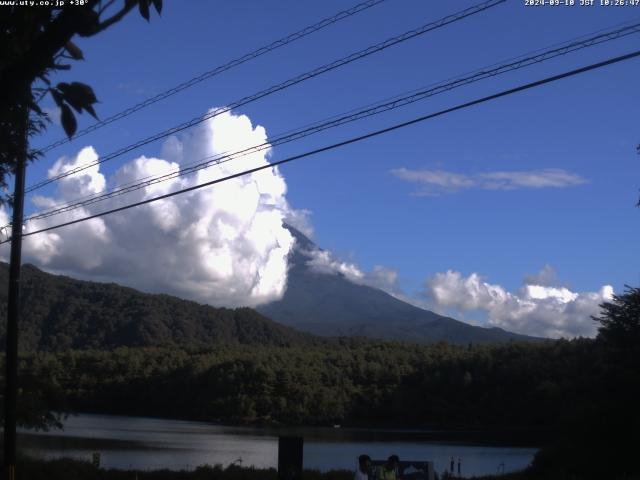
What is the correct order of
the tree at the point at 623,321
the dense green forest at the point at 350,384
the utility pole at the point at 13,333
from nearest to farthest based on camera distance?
the utility pole at the point at 13,333 → the tree at the point at 623,321 → the dense green forest at the point at 350,384

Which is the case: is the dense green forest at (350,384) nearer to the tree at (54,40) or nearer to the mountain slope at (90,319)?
the mountain slope at (90,319)

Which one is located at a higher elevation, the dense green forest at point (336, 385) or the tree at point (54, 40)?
the tree at point (54, 40)

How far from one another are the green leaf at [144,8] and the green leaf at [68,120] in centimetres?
72

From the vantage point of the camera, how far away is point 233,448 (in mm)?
60094

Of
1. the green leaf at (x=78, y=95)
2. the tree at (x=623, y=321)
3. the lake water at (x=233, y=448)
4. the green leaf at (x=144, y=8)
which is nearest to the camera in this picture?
the green leaf at (x=78, y=95)

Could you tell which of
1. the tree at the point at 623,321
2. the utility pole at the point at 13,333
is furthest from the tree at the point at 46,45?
the tree at the point at 623,321

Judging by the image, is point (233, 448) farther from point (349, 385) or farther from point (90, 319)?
point (90, 319)

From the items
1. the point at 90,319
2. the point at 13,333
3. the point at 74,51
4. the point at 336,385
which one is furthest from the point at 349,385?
the point at 74,51

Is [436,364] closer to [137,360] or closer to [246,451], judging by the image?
[137,360]

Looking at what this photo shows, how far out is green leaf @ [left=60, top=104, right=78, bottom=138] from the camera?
16.3 feet

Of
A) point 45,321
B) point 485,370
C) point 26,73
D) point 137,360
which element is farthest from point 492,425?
point 45,321

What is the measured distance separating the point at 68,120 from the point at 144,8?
0.81m

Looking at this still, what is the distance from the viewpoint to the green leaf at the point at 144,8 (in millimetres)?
5090

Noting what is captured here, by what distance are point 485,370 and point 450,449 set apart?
28.2 meters
